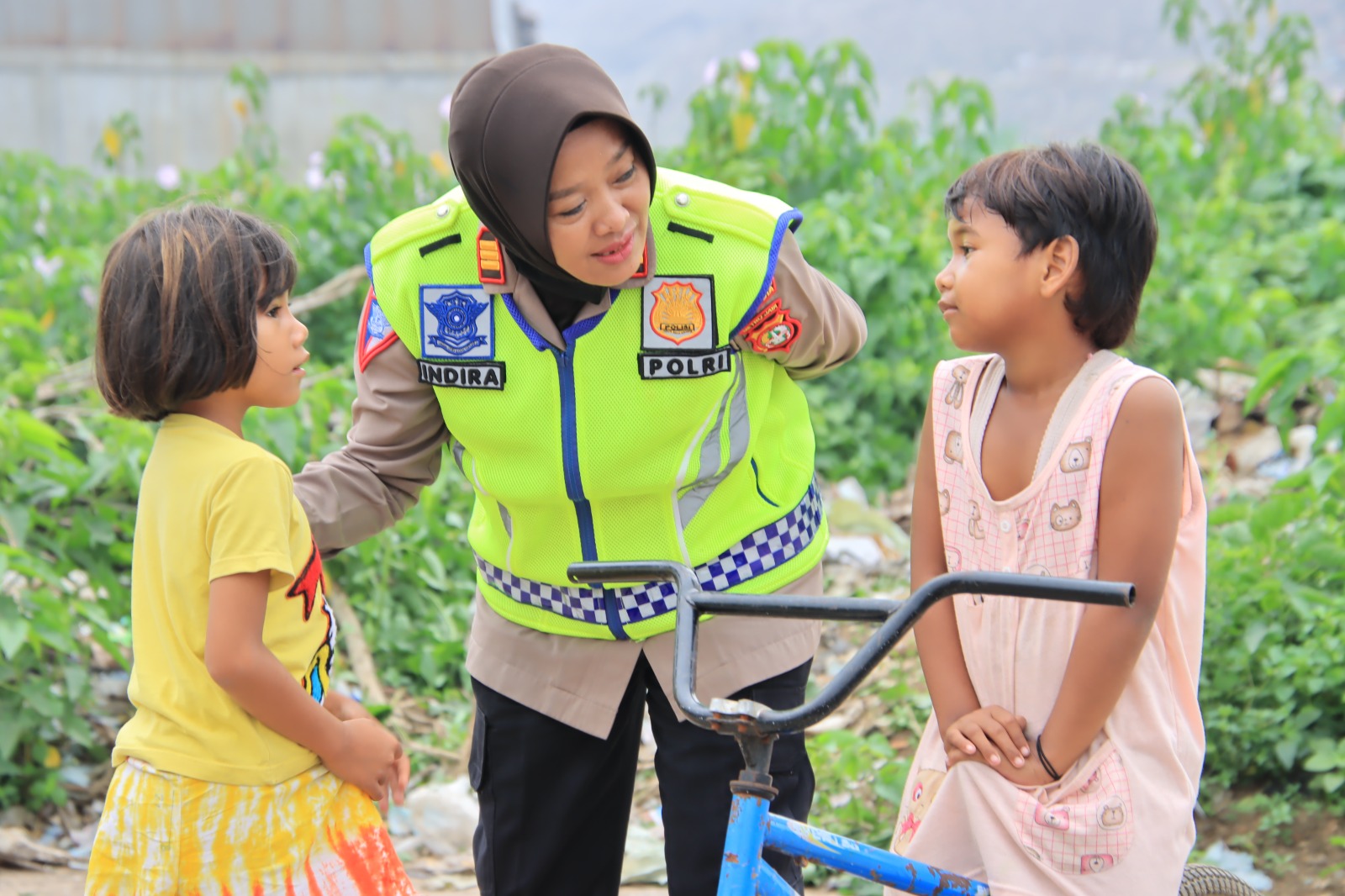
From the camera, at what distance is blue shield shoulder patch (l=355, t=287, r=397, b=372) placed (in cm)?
202

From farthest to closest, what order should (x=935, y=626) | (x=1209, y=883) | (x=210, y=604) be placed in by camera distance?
(x=1209, y=883)
(x=935, y=626)
(x=210, y=604)

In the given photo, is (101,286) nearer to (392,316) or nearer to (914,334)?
(392,316)

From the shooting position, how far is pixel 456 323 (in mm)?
1955

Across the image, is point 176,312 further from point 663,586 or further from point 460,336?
point 663,586

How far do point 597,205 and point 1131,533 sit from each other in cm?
81

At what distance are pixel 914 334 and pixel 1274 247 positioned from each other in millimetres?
1717

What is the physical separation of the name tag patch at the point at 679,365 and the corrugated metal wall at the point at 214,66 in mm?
7138

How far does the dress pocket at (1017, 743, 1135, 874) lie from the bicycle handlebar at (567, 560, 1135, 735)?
1.66 feet

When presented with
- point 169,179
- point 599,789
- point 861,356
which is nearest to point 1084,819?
point 599,789

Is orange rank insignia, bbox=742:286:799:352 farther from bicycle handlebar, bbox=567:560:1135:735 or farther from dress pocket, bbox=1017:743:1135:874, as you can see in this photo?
dress pocket, bbox=1017:743:1135:874

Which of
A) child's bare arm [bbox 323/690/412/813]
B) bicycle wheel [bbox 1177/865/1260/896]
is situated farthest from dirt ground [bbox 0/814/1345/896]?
child's bare arm [bbox 323/690/412/813]

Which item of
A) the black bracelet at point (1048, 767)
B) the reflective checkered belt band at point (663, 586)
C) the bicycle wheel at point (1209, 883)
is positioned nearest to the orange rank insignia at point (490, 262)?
the reflective checkered belt band at point (663, 586)

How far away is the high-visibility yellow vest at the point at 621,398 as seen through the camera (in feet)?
6.36

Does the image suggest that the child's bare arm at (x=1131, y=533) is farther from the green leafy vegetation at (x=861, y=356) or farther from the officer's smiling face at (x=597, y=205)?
the green leafy vegetation at (x=861, y=356)
